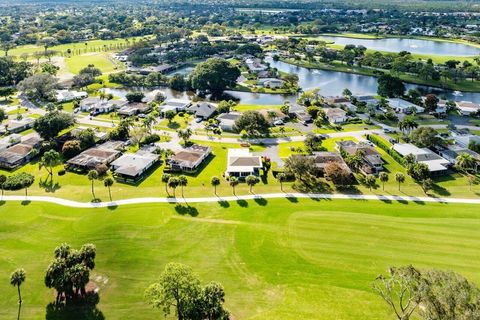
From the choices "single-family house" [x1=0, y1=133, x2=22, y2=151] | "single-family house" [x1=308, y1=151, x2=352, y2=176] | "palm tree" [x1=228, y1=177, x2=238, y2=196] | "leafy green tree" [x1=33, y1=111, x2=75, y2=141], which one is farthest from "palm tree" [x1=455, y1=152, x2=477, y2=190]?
"single-family house" [x1=0, y1=133, x2=22, y2=151]

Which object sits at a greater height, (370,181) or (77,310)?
(370,181)

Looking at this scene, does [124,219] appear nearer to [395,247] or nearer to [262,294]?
[262,294]

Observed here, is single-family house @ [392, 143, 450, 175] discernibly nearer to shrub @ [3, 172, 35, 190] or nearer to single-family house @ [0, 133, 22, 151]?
shrub @ [3, 172, 35, 190]

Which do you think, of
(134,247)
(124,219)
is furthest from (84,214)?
(134,247)

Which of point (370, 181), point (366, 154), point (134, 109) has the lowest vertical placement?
point (370, 181)

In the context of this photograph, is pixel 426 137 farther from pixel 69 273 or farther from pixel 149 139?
pixel 69 273

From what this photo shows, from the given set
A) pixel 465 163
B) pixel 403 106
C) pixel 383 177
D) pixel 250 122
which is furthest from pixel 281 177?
pixel 403 106

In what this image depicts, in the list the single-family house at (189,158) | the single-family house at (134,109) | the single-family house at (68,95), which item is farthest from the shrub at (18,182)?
the single-family house at (68,95)
